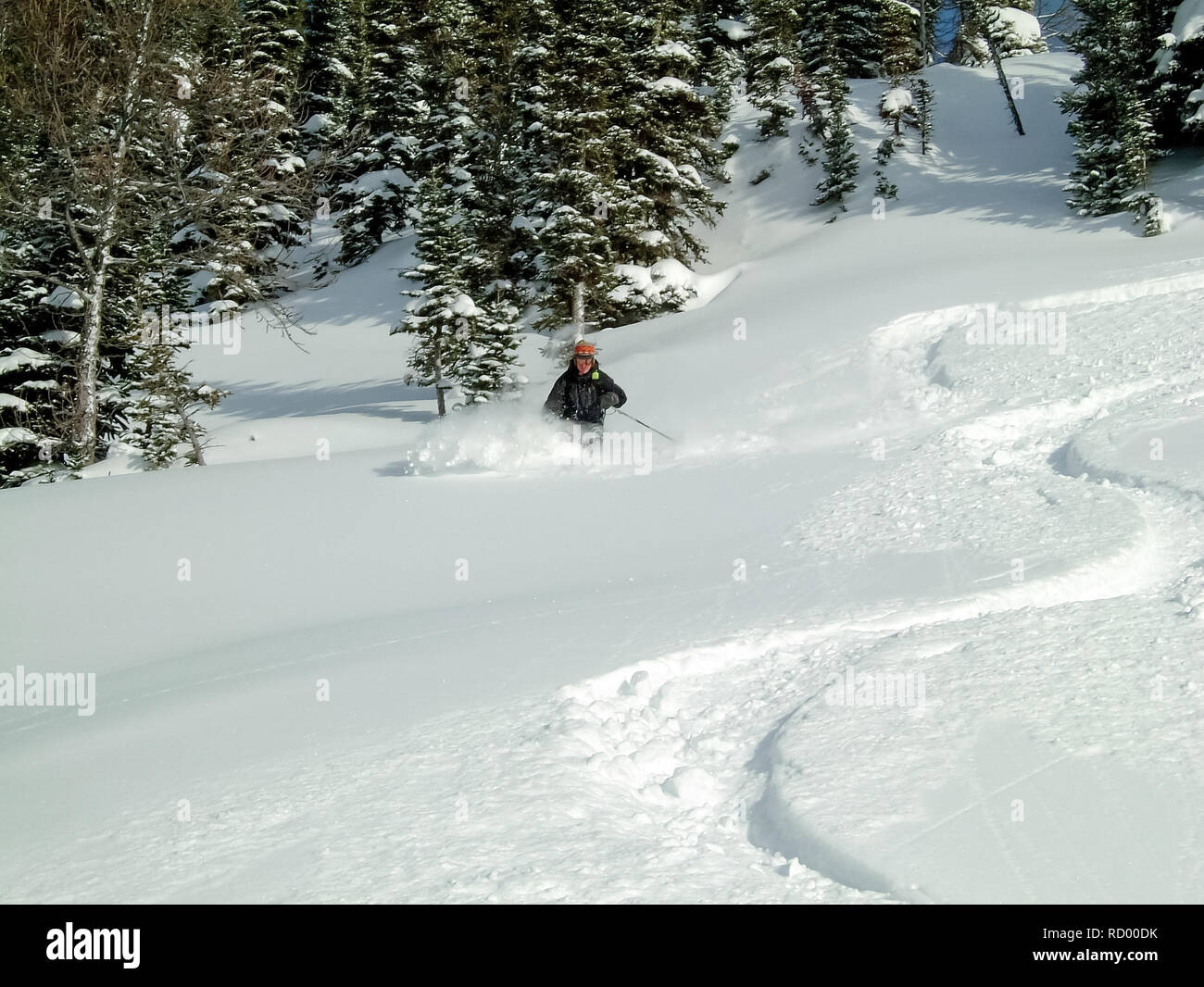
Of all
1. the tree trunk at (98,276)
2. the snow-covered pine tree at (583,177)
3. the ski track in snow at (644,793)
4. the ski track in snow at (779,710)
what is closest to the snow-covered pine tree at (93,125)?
the tree trunk at (98,276)

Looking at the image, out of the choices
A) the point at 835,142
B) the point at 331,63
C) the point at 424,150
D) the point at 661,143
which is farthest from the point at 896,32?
the point at 331,63

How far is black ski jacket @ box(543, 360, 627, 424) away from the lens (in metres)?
12.5

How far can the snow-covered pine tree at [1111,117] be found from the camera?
21.2 metres

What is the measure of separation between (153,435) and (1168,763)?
66.8 feet

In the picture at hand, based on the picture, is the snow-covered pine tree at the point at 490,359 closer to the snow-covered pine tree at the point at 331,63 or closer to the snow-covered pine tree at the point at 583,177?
the snow-covered pine tree at the point at 583,177

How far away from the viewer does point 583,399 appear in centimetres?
1247

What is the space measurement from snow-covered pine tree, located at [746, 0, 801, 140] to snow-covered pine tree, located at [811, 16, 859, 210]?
1.85 meters

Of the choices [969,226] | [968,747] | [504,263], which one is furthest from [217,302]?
[968,747]

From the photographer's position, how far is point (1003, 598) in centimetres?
625

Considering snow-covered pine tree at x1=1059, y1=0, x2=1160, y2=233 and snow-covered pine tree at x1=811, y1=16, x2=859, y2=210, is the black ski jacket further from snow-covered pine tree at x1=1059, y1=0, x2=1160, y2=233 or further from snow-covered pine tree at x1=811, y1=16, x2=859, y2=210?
snow-covered pine tree at x1=811, y1=16, x2=859, y2=210

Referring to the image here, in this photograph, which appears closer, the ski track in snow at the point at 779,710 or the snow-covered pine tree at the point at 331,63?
the ski track in snow at the point at 779,710

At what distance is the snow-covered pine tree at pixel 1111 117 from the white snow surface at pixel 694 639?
7.10 meters

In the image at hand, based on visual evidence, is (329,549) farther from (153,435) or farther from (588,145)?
(588,145)
